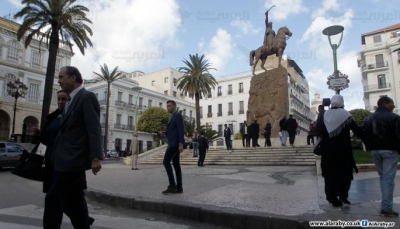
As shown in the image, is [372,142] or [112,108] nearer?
[372,142]

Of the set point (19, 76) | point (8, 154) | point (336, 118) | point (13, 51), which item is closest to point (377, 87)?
point (19, 76)

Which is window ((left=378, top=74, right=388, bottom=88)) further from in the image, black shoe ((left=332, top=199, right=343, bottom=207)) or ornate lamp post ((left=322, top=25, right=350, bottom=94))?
black shoe ((left=332, top=199, right=343, bottom=207))

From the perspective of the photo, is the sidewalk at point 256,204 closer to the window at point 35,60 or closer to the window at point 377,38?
the window at point 35,60

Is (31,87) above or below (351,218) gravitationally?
above

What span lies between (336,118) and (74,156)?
3.89m

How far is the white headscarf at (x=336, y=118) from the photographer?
4832 millimetres

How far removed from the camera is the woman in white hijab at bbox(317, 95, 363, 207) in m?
4.68

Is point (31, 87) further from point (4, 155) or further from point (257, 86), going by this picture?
point (257, 86)

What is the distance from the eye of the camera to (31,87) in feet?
129

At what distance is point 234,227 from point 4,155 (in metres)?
15.5

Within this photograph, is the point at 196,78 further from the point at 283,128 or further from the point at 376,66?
the point at 376,66

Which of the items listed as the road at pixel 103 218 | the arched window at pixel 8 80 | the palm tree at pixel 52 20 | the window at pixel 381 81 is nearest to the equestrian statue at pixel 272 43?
the palm tree at pixel 52 20

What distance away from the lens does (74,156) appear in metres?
2.95

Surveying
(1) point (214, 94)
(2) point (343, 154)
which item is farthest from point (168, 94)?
(2) point (343, 154)
